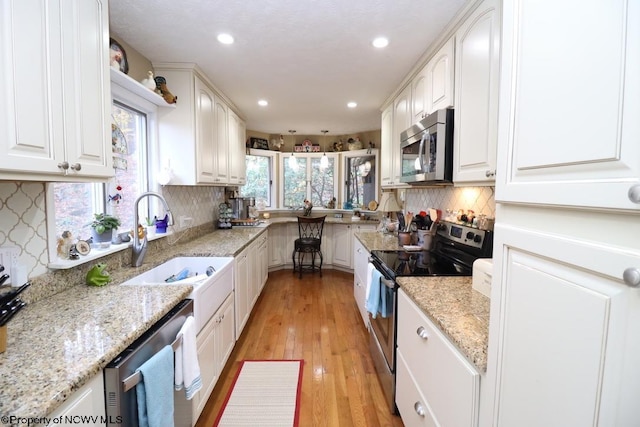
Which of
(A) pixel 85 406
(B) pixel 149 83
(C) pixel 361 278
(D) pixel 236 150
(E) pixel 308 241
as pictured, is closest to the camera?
(A) pixel 85 406

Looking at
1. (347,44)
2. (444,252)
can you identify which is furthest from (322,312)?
(347,44)

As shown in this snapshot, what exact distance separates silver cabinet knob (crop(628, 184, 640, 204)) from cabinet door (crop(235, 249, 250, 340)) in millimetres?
2396

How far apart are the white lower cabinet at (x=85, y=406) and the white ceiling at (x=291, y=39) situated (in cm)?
191

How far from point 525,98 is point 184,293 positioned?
1573 mm

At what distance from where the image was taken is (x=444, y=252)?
7.34 feet

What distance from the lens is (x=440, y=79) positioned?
6.52 feet

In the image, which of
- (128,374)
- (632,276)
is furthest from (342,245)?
(632,276)

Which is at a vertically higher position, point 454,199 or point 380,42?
point 380,42

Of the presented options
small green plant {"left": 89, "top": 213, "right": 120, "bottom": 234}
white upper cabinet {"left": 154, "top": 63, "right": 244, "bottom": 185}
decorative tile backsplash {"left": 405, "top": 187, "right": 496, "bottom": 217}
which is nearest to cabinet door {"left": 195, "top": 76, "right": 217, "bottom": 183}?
white upper cabinet {"left": 154, "top": 63, "right": 244, "bottom": 185}

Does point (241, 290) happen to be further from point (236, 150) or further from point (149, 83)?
point (236, 150)

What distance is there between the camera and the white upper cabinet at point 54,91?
0.93 metres

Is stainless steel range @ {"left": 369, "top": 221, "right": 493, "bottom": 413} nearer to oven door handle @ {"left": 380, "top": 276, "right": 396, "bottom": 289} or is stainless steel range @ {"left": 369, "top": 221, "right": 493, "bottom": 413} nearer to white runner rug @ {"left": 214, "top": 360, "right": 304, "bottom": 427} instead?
oven door handle @ {"left": 380, "top": 276, "right": 396, "bottom": 289}

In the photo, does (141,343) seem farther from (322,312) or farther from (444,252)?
(322,312)

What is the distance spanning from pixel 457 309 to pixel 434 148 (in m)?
1.06
